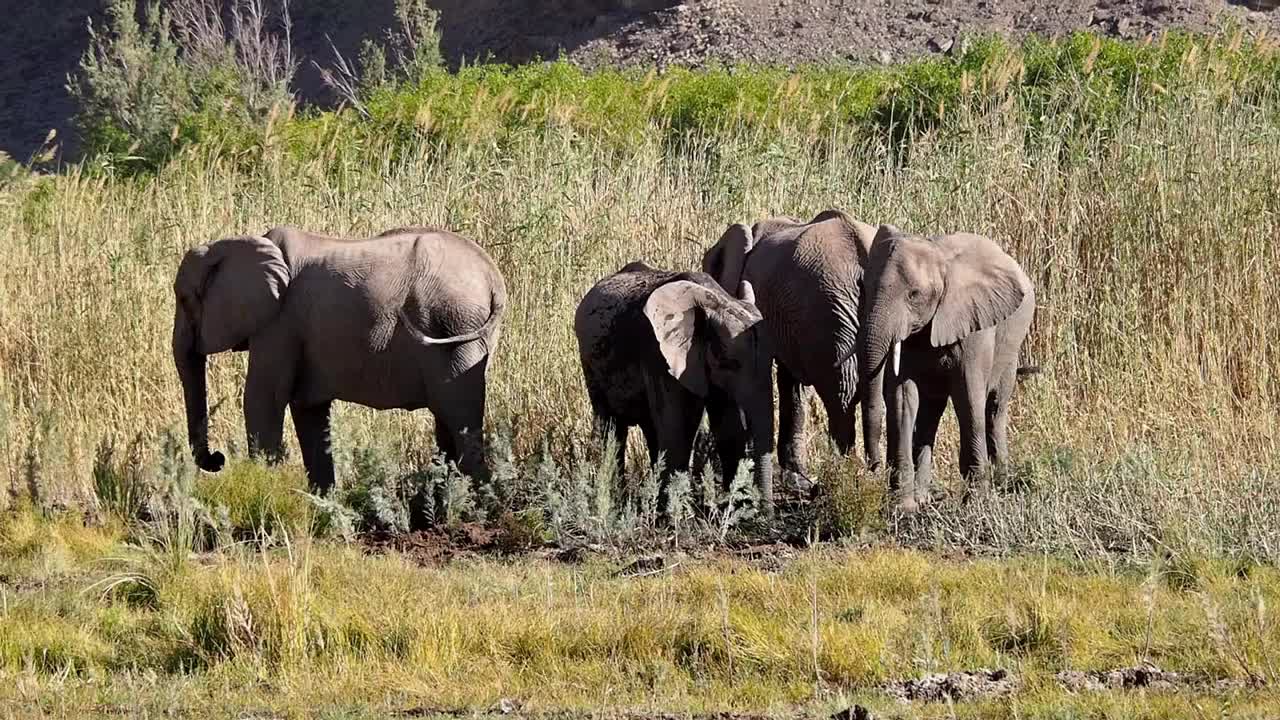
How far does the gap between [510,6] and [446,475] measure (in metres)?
34.0

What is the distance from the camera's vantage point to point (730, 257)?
11.1 metres

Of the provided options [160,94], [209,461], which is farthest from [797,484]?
[160,94]

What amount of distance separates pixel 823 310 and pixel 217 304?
3.21 meters

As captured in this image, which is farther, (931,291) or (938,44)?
(938,44)

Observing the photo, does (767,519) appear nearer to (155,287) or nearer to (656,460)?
(656,460)

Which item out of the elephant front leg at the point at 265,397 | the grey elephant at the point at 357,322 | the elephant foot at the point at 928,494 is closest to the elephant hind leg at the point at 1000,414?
the elephant foot at the point at 928,494

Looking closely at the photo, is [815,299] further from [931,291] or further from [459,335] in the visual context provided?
[459,335]

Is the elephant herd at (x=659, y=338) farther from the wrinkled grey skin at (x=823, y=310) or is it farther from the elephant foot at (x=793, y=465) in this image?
the elephant foot at (x=793, y=465)

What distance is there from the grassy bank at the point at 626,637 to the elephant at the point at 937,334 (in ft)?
4.49

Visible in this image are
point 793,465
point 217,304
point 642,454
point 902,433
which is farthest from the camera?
point 642,454

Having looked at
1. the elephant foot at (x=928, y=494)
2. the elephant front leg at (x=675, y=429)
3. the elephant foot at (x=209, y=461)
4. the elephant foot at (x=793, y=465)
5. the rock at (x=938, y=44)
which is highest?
the elephant front leg at (x=675, y=429)

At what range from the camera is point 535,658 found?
7.12 meters

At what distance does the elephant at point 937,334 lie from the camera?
9547 millimetres

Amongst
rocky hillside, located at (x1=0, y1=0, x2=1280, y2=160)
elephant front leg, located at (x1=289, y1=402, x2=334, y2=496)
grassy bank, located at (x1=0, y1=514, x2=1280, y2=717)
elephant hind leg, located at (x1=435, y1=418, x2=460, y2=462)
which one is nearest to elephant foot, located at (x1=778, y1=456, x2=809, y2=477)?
elephant hind leg, located at (x1=435, y1=418, x2=460, y2=462)
